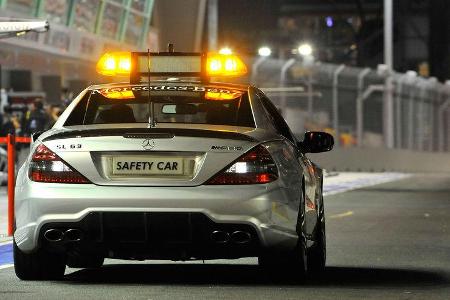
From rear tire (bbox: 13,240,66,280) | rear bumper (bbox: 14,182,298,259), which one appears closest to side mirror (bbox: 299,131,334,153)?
rear bumper (bbox: 14,182,298,259)

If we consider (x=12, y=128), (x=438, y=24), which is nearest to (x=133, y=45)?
(x=12, y=128)

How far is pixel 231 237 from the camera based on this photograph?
31.1 ft

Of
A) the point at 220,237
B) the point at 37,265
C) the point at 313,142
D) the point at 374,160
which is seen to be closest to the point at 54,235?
the point at 37,265

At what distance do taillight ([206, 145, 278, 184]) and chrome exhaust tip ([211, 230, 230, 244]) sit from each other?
0.31 meters

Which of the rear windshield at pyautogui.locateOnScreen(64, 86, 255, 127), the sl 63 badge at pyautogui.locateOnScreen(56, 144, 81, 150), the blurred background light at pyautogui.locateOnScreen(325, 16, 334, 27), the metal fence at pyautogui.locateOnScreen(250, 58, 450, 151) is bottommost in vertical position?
the metal fence at pyautogui.locateOnScreen(250, 58, 450, 151)

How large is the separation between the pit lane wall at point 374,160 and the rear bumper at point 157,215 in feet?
115

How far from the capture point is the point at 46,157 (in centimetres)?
958

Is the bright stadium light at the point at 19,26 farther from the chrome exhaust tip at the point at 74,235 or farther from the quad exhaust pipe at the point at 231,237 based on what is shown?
the quad exhaust pipe at the point at 231,237

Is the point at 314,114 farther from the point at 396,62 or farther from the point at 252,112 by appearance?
the point at 396,62

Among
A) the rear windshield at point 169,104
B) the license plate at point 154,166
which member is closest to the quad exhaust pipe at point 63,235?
the license plate at point 154,166

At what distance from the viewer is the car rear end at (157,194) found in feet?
30.7

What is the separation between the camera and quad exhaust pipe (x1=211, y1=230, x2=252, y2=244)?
9.45m

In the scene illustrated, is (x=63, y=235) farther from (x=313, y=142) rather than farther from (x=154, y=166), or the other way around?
(x=313, y=142)

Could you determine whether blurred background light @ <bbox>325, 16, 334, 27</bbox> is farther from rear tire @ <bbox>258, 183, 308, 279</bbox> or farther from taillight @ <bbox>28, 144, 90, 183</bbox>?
taillight @ <bbox>28, 144, 90, 183</bbox>
